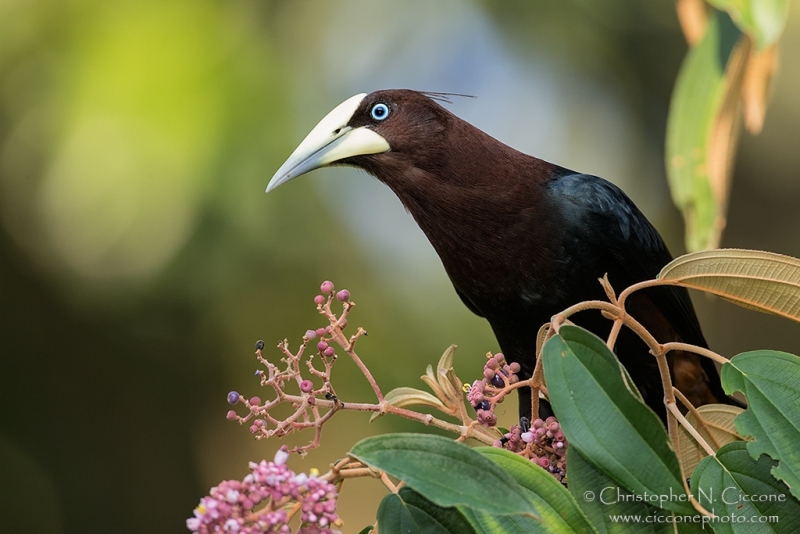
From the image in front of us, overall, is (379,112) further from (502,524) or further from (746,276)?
(502,524)

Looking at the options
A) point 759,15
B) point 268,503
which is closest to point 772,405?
point 268,503

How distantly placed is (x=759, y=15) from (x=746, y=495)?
3.01ft

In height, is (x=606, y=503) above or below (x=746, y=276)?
below

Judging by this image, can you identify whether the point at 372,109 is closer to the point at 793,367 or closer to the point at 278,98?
the point at 793,367

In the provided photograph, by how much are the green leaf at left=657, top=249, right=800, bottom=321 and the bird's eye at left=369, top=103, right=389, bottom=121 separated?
3.27ft

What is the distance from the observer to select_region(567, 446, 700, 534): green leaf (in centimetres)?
95

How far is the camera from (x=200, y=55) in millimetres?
3559

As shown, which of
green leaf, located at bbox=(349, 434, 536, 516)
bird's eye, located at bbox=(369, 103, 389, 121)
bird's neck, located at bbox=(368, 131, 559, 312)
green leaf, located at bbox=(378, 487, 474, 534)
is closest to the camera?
green leaf, located at bbox=(349, 434, 536, 516)

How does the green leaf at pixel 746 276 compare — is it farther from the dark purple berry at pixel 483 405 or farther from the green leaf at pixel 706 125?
the green leaf at pixel 706 125

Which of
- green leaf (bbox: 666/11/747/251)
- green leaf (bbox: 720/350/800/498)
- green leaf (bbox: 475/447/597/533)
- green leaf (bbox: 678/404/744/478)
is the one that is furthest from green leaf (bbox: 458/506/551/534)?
green leaf (bbox: 666/11/747/251)

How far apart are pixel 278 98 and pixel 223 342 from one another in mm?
1284

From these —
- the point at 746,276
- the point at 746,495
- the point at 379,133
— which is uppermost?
the point at 379,133

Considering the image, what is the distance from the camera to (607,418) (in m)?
0.91

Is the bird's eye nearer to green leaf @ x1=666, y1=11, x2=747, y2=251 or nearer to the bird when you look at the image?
the bird
